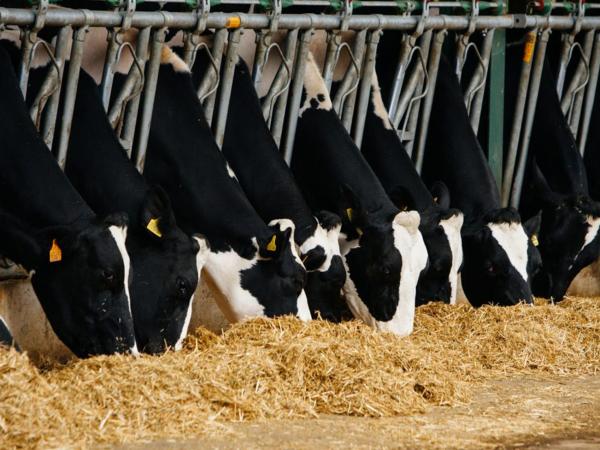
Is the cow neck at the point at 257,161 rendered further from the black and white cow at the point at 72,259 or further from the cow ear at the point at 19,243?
the cow ear at the point at 19,243

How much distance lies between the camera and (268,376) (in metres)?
7.47

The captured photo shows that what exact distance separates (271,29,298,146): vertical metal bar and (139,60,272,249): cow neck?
0.89 meters

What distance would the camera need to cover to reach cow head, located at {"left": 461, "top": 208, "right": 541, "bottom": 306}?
1027 cm

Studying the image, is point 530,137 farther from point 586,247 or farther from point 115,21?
point 115,21

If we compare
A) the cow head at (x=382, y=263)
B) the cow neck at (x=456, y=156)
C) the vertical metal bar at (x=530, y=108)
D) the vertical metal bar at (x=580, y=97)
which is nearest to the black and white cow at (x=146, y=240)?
the cow head at (x=382, y=263)

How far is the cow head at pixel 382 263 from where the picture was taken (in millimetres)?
9312

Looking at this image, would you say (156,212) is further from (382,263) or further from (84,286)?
(382,263)

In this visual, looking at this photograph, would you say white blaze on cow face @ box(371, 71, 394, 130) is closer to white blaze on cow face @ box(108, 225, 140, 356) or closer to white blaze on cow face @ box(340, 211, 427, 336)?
white blaze on cow face @ box(340, 211, 427, 336)

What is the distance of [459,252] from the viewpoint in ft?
33.6

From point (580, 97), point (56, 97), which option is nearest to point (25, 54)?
point (56, 97)

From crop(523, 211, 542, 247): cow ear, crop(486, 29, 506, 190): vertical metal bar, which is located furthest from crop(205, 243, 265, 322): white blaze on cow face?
crop(486, 29, 506, 190): vertical metal bar

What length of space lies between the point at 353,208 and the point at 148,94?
1.41m

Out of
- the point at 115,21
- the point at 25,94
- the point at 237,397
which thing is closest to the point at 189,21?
the point at 115,21

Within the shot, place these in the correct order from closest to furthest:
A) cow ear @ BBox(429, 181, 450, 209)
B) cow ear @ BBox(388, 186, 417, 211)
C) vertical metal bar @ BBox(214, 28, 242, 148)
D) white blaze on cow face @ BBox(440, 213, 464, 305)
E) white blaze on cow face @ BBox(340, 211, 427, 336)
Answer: white blaze on cow face @ BBox(340, 211, 427, 336)
vertical metal bar @ BBox(214, 28, 242, 148)
cow ear @ BBox(388, 186, 417, 211)
white blaze on cow face @ BBox(440, 213, 464, 305)
cow ear @ BBox(429, 181, 450, 209)
